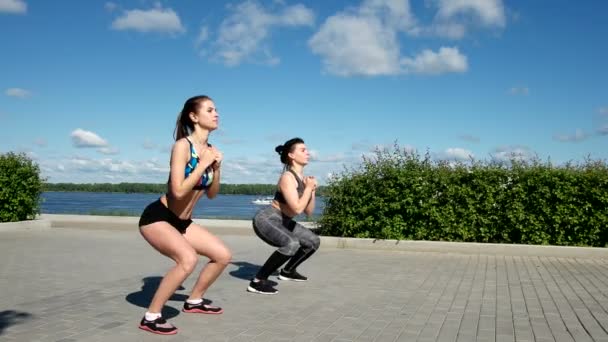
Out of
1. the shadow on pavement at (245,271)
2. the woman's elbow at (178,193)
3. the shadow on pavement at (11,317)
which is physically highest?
the woman's elbow at (178,193)

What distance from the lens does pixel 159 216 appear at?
5031 millimetres

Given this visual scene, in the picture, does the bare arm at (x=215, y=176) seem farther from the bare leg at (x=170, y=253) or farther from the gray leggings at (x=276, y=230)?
the gray leggings at (x=276, y=230)

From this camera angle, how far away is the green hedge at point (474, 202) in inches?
459

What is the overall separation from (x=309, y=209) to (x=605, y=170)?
7424 mm

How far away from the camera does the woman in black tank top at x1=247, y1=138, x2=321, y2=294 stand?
7.04m

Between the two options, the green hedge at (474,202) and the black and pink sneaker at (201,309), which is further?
the green hedge at (474,202)

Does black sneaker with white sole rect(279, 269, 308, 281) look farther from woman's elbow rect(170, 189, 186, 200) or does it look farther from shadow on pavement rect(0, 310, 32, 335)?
woman's elbow rect(170, 189, 186, 200)

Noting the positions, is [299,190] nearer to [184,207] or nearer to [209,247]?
[209,247]

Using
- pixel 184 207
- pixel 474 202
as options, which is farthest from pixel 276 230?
pixel 474 202

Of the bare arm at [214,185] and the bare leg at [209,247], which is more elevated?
the bare arm at [214,185]

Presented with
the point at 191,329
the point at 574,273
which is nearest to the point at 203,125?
the point at 191,329

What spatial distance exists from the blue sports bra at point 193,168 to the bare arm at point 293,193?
77.7 inches

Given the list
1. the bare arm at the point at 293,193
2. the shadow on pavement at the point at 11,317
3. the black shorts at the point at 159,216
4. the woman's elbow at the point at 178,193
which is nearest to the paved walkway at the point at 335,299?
the shadow on pavement at the point at 11,317

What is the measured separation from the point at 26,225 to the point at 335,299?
1213cm
